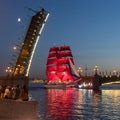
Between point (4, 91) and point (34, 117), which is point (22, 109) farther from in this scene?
point (4, 91)

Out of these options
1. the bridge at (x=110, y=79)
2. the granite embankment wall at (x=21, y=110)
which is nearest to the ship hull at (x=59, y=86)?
the bridge at (x=110, y=79)

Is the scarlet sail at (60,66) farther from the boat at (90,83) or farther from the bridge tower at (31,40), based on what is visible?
the bridge tower at (31,40)

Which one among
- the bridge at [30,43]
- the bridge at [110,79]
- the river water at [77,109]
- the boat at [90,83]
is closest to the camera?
the river water at [77,109]

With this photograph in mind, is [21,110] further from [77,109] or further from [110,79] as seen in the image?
[110,79]

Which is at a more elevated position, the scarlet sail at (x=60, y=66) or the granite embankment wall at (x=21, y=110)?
the scarlet sail at (x=60, y=66)

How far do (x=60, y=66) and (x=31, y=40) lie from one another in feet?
275

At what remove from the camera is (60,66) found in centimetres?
13225

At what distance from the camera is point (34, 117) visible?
1482 cm

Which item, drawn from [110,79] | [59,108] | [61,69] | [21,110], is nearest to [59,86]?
[61,69]

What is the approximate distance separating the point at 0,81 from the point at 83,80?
94.0 metres

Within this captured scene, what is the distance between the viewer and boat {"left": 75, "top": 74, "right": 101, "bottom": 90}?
12829 cm

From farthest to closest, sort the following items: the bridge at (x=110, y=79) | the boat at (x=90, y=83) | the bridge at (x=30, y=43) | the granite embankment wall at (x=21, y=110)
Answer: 1. the bridge at (x=110, y=79)
2. the boat at (x=90, y=83)
3. the bridge at (x=30, y=43)
4. the granite embankment wall at (x=21, y=110)

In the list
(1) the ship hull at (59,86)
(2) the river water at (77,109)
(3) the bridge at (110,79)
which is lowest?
(2) the river water at (77,109)

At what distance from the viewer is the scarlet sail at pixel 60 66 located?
431ft
